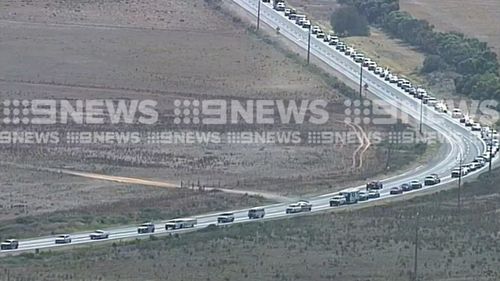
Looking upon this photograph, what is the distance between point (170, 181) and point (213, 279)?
829 inches

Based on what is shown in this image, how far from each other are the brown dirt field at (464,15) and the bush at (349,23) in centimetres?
447

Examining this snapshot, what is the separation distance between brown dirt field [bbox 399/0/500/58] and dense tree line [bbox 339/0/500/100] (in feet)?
5.45

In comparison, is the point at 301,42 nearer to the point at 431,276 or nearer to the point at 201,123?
the point at 201,123

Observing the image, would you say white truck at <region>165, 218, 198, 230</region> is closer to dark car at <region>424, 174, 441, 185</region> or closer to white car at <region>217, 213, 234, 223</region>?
white car at <region>217, 213, 234, 223</region>

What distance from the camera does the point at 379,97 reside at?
95.0m

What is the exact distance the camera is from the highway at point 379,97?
6165 cm

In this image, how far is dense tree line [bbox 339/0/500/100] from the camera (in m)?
97.6

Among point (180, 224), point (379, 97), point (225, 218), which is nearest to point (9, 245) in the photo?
point (180, 224)

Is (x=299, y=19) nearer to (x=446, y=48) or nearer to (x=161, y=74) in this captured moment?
(x=446, y=48)

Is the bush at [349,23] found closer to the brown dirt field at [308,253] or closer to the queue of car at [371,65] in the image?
the queue of car at [371,65]

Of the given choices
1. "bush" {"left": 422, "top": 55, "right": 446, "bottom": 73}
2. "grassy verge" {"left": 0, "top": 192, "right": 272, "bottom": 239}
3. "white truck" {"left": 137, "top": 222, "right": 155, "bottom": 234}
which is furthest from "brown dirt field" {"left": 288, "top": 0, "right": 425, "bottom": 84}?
"white truck" {"left": 137, "top": 222, "right": 155, "bottom": 234}

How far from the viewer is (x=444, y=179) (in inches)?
2995

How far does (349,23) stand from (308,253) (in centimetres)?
5659

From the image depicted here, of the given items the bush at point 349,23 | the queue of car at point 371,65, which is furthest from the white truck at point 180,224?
the bush at point 349,23
